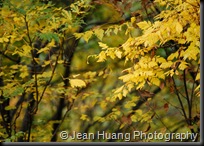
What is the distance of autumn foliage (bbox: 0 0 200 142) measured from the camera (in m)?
2.66

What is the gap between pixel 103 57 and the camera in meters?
2.81

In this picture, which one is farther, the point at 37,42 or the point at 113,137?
the point at 113,137

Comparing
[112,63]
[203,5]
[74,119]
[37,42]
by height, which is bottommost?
[74,119]

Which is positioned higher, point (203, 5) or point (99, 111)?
point (203, 5)

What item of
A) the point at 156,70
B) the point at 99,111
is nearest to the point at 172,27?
the point at 156,70

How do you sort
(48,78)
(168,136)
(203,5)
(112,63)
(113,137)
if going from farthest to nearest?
(112,63), (113,137), (168,136), (48,78), (203,5)

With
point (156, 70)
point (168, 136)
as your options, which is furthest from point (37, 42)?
point (156, 70)

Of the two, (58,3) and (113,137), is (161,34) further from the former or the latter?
(113,137)

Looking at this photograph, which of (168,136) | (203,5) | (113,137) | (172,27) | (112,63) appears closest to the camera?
(172,27)

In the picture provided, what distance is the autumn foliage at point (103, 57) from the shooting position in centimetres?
266

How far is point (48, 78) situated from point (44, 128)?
125 cm

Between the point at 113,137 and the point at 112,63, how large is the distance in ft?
4.29

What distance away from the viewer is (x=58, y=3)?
4871mm

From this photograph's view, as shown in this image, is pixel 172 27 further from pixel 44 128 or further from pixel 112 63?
pixel 112 63
